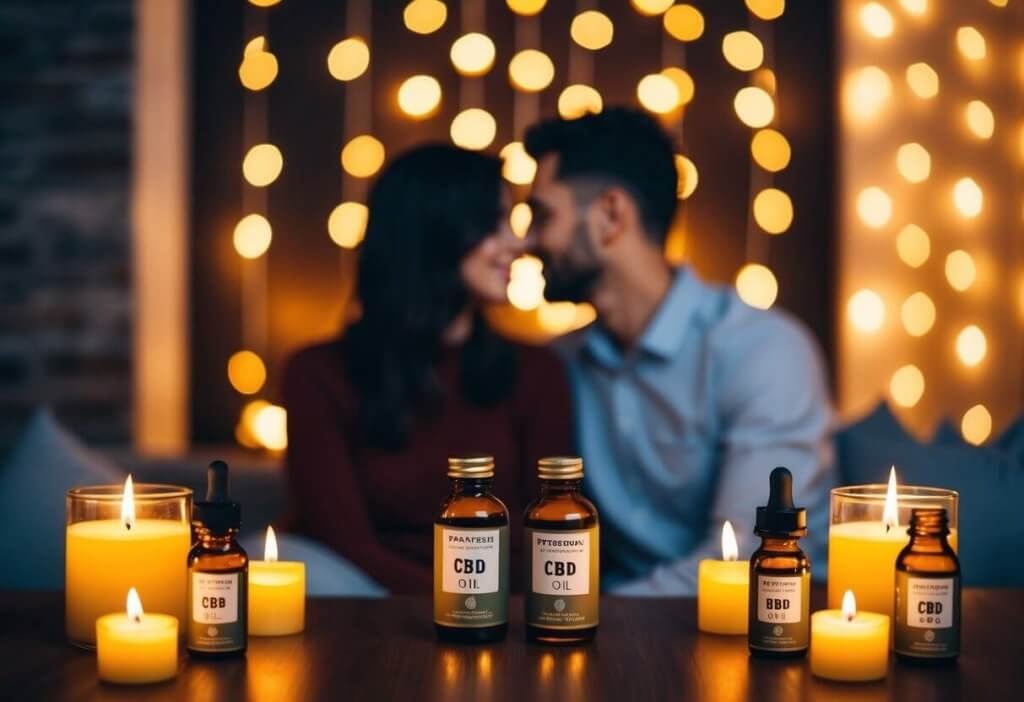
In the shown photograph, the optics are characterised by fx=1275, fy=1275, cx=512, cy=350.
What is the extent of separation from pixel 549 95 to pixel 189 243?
93cm

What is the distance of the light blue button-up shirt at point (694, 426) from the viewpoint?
6.52ft

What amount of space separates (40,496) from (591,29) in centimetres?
180

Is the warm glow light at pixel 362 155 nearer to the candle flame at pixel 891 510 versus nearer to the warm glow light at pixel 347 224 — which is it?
the warm glow light at pixel 347 224

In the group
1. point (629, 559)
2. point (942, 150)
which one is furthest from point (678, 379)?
point (942, 150)

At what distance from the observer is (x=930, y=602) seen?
1.01 m

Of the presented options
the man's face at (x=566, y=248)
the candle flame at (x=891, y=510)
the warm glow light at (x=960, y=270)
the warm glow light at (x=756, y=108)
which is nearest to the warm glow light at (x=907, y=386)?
the warm glow light at (x=960, y=270)

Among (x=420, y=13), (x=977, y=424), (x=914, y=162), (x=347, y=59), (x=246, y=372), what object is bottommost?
(x=977, y=424)

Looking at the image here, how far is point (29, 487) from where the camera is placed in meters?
1.80

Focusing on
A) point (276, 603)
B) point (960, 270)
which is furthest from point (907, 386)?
point (276, 603)

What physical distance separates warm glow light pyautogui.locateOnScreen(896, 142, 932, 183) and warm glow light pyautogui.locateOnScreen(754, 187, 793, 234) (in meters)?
0.26

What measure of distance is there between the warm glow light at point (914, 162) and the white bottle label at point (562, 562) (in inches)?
82.7

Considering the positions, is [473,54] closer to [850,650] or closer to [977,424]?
[977,424]

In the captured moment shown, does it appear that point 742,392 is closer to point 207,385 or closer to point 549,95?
point 549,95

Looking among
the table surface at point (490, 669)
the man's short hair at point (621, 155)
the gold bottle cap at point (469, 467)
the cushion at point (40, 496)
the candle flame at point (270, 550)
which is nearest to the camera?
the table surface at point (490, 669)
